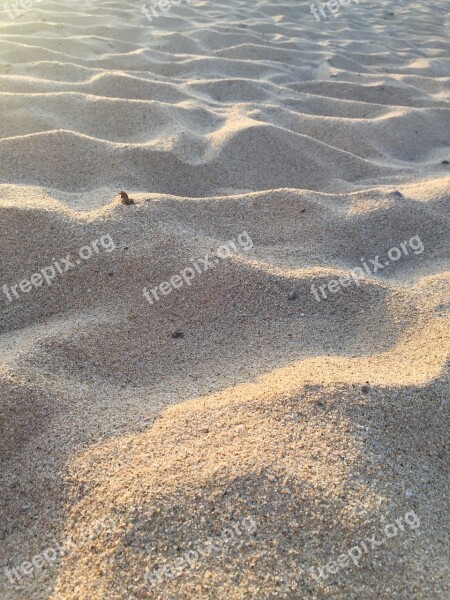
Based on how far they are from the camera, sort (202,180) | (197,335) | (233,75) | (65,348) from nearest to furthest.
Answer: (65,348), (197,335), (202,180), (233,75)

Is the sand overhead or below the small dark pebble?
below

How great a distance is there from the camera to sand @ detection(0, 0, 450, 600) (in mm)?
1009

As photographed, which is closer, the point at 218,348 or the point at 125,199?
the point at 218,348

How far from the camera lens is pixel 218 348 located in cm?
153

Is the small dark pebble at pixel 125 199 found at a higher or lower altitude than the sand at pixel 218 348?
higher

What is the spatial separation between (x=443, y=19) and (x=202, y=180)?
17.5ft

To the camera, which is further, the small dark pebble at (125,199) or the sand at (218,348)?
the small dark pebble at (125,199)

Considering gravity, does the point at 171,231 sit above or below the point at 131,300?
above

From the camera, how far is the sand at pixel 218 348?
1.01m

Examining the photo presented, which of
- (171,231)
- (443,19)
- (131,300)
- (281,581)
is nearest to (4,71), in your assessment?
(171,231)

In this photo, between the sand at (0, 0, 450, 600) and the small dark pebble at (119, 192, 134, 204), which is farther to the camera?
the small dark pebble at (119, 192, 134, 204)

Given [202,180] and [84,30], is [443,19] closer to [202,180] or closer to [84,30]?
[84,30]

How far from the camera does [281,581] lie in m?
0.96

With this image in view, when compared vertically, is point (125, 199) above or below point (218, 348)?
above
